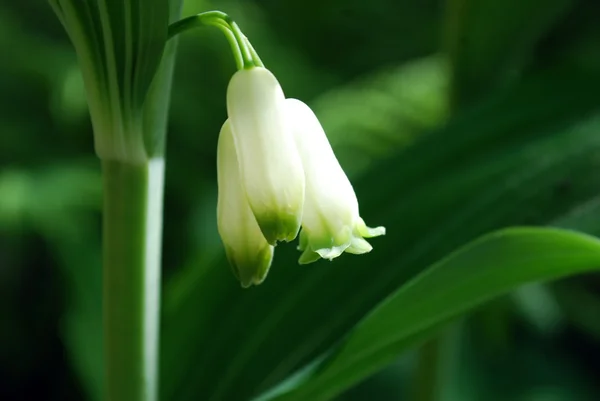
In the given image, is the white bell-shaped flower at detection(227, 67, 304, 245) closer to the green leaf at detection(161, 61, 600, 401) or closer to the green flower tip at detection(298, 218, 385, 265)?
the green flower tip at detection(298, 218, 385, 265)

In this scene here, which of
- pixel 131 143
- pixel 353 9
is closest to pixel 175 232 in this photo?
pixel 353 9

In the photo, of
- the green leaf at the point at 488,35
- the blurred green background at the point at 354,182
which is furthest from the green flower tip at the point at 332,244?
the green leaf at the point at 488,35

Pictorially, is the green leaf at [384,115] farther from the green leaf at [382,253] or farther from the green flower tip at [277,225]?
the green flower tip at [277,225]

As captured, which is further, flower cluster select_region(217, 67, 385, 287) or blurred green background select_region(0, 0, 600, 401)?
blurred green background select_region(0, 0, 600, 401)

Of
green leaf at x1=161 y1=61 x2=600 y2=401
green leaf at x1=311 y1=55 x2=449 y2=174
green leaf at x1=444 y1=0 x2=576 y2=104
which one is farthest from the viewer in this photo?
green leaf at x1=311 y1=55 x2=449 y2=174

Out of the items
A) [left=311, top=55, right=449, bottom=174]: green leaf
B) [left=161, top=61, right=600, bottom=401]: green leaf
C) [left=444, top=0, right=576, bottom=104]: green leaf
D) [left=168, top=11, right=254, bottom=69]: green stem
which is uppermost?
[left=168, top=11, right=254, bottom=69]: green stem

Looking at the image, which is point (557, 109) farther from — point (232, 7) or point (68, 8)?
point (232, 7)

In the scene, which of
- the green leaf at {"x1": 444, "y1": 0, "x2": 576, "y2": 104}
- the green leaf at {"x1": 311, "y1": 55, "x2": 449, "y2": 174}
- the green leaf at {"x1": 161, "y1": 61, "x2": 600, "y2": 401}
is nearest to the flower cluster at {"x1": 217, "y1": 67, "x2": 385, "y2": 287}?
the green leaf at {"x1": 161, "y1": 61, "x2": 600, "y2": 401}

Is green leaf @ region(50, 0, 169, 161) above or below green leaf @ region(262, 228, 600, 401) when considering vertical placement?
above

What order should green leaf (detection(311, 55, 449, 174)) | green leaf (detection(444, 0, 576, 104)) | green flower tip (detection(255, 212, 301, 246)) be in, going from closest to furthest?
green flower tip (detection(255, 212, 301, 246)), green leaf (detection(444, 0, 576, 104)), green leaf (detection(311, 55, 449, 174))
